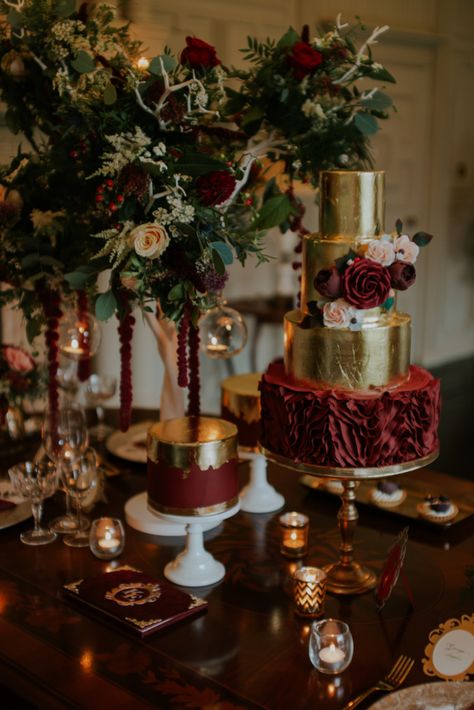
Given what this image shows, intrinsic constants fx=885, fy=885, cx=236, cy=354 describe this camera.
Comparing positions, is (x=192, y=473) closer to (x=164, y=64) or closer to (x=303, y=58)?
(x=164, y=64)

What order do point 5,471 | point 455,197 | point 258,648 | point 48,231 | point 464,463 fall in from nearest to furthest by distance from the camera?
point 258,648 < point 48,231 < point 5,471 < point 464,463 < point 455,197

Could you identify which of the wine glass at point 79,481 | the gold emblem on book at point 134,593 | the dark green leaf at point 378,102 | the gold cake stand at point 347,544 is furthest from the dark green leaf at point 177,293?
the dark green leaf at point 378,102

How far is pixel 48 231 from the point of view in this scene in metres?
2.02

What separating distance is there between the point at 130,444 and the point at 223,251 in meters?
0.84

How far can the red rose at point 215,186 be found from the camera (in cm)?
171

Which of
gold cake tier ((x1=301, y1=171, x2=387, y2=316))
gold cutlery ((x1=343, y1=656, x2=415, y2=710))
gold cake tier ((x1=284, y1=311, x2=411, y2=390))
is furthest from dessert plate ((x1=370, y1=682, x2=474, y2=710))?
gold cake tier ((x1=301, y1=171, x2=387, y2=316))

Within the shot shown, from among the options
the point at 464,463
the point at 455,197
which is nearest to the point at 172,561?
the point at 464,463

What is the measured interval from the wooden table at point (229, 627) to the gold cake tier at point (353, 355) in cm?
41

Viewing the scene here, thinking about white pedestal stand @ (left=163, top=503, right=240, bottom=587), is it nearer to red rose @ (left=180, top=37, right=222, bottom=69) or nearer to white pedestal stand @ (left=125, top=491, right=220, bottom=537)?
white pedestal stand @ (left=125, top=491, right=220, bottom=537)

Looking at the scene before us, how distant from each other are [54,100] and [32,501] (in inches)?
36.0

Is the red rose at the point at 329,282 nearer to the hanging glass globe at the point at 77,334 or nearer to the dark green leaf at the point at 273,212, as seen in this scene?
the dark green leaf at the point at 273,212

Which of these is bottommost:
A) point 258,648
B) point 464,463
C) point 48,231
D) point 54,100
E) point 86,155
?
point 464,463

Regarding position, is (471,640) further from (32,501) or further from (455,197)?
(455,197)

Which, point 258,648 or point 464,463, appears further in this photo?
point 464,463
